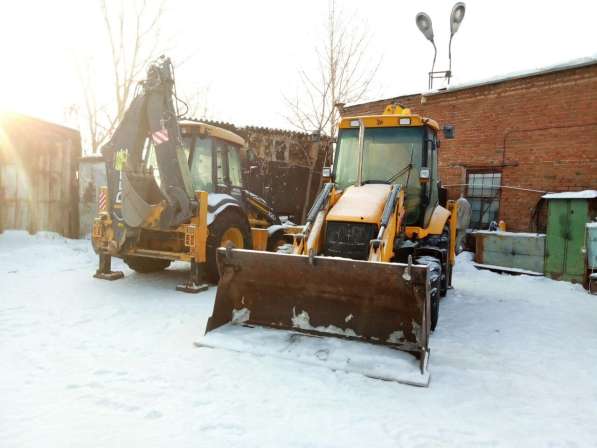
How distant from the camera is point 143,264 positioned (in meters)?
7.75

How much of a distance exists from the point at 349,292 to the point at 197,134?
4.25 metres

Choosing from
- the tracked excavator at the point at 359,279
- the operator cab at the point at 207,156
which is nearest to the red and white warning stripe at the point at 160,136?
the operator cab at the point at 207,156

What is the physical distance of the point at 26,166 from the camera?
10.7m

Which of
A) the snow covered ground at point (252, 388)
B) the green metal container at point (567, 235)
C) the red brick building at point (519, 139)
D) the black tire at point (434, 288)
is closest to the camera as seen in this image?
the snow covered ground at point (252, 388)

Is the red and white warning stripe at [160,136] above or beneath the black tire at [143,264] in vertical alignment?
above

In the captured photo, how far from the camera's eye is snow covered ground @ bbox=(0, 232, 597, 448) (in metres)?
2.76

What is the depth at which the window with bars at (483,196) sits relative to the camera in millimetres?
10531

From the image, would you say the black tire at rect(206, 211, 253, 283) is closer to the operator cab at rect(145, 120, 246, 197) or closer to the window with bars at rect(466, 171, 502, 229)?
the operator cab at rect(145, 120, 246, 197)

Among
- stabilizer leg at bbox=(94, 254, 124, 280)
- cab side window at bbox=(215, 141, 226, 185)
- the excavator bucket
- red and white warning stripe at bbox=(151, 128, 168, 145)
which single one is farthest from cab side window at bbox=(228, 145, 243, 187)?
the excavator bucket

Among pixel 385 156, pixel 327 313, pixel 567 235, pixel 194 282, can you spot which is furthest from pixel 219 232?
pixel 567 235

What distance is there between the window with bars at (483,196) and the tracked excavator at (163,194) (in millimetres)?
6168

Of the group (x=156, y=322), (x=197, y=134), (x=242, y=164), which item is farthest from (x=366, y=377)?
(x=242, y=164)

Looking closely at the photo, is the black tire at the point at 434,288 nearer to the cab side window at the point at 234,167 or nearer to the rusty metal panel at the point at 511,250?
the cab side window at the point at 234,167

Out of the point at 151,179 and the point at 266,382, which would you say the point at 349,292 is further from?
the point at 151,179
